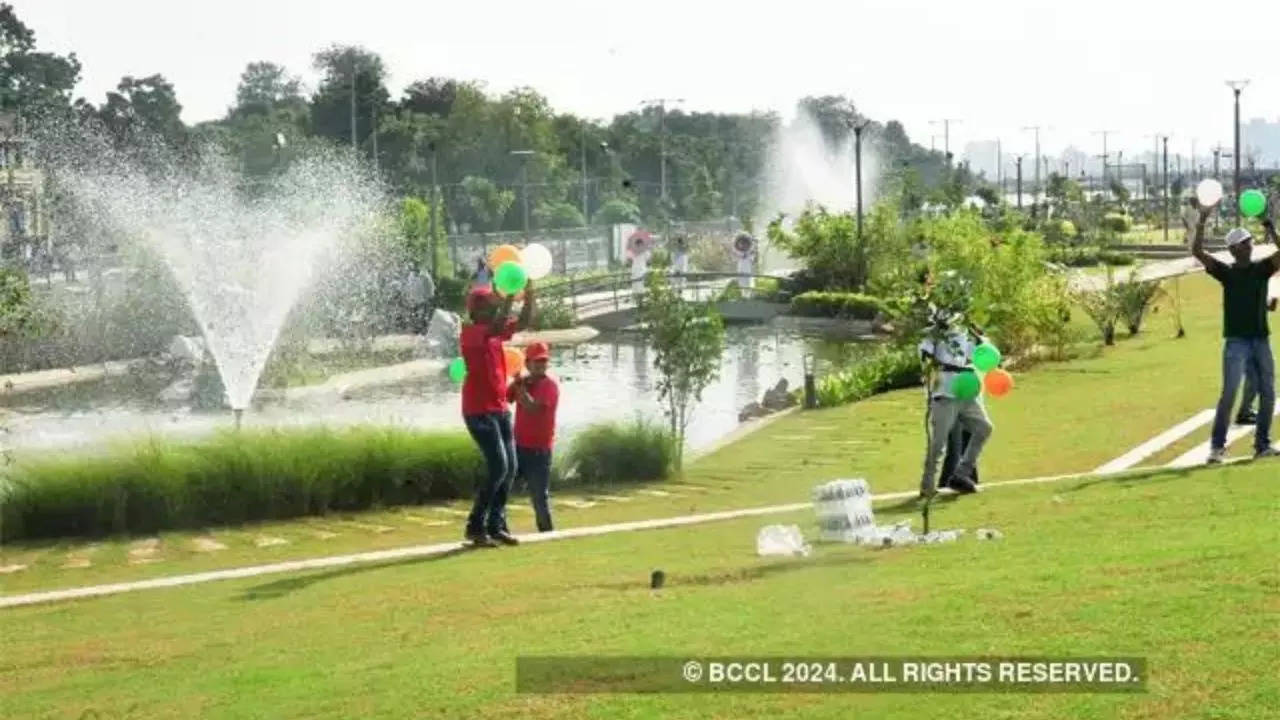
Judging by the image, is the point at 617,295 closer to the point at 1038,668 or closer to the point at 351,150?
the point at 351,150

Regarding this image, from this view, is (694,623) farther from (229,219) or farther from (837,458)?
(229,219)

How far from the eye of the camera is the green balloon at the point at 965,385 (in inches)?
482

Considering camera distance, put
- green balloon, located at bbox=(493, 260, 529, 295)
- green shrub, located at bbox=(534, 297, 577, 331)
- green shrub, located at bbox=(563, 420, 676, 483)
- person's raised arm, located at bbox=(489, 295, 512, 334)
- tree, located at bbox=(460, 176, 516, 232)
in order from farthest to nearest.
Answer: tree, located at bbox=(460, 176, 516, 232) → green shrub, located at bbox=(534, 297, 577, 331) → green shrub, located at bbox=(563, 420, 676, 483) → person's raised arm, located at bbox=(489, 295, 512, 334) → green balloon, located at bbox=(493, 260, 529, 295)

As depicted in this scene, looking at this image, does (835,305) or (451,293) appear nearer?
(835,305)

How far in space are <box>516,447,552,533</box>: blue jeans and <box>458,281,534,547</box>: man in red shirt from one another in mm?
1014

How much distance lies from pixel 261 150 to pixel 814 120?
54.5 meters

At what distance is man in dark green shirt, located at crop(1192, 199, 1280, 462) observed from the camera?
13039 millimetres

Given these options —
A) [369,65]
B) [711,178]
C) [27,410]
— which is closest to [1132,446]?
[27,410]

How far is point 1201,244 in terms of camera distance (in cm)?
1294

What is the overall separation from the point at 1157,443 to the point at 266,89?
3387 inches

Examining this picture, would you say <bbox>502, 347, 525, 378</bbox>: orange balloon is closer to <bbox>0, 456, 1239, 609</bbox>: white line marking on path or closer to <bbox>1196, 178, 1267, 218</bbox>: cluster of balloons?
<bbox>0, 456, 1239, 609</bbox>: white line marking on path

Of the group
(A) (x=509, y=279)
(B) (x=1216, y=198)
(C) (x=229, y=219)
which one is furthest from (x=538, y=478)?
(C) (x=229, y=219)

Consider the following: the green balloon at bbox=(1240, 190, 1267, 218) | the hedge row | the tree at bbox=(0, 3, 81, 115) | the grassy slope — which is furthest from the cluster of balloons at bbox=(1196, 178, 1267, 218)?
the tree at bbox=(0, 3, 81, 115)

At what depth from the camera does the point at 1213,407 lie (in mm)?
18062
